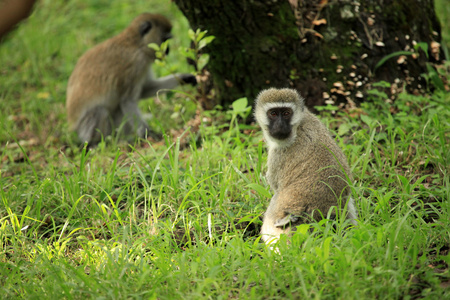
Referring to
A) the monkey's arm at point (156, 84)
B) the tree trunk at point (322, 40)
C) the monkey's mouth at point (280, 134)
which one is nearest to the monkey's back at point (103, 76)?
the monkey's arm at point (156, 84)

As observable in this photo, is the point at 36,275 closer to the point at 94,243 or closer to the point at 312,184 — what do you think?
the point at 94,243

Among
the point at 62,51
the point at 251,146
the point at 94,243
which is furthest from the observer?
the point at 62,51

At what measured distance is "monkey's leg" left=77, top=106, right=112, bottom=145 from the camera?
6586 mm

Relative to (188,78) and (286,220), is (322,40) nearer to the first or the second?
(188,78)

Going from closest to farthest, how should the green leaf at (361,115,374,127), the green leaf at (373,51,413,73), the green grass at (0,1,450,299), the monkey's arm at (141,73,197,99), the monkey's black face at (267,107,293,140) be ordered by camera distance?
the green grass at (0,1,450,299) < the monkey's black face at (267,107,293,140) < the green leaf at (361,115,374,127) < the green leaf at (373,51,413,73) < the monkey's arm at (141,73,197,99)

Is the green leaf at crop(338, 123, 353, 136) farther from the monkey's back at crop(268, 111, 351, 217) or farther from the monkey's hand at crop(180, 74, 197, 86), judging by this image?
the monkey's hand at crop(180, 74, 197, 86)

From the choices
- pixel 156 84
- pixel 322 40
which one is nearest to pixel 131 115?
pixel 156 84

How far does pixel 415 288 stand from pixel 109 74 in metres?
5.14

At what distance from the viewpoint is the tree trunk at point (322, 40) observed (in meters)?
5.03

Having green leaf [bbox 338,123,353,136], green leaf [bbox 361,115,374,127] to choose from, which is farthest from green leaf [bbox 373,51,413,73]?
green leaf [bbox 338,123,353,136]

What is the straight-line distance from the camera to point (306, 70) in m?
5.12

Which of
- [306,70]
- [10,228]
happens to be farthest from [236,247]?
[306,70]

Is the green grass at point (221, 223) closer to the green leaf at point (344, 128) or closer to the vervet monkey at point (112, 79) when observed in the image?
the green leaf at point (344, 128)

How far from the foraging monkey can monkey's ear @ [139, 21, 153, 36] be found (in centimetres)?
348
